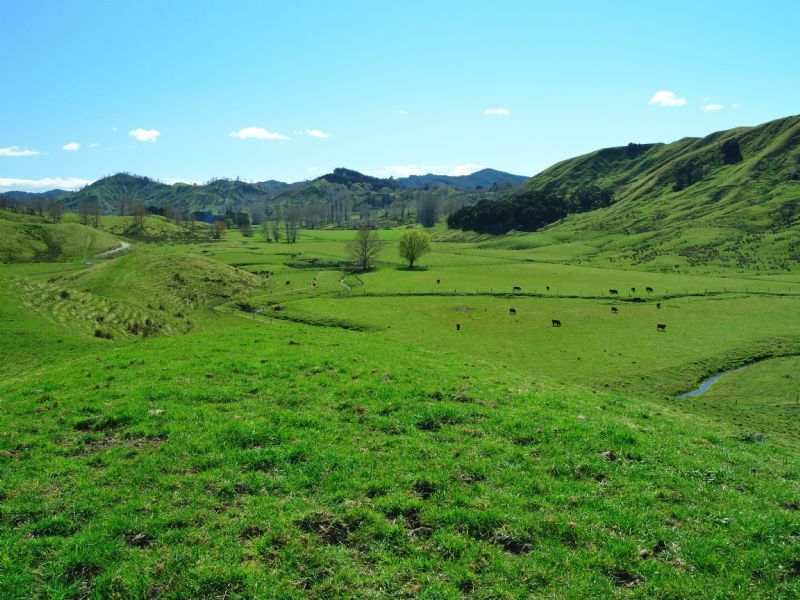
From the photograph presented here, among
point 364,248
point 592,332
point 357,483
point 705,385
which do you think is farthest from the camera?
point 364,248

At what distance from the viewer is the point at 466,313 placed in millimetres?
76812

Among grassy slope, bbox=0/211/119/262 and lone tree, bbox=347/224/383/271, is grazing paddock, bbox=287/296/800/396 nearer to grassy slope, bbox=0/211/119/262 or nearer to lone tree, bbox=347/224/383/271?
lone tree, bbox=347/224/383/271

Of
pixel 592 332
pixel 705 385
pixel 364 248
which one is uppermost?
pixel 364 248

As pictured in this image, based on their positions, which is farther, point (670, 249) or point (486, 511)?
point (670, 249)

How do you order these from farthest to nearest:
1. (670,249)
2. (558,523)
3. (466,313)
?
(670,249)
(466,313)
(558,523)

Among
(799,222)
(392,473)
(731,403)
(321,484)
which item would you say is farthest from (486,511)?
(799,222)

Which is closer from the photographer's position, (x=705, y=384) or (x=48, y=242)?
(x=705, y=384)

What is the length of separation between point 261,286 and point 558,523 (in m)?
99.4

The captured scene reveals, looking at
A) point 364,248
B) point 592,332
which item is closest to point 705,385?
point 592,332

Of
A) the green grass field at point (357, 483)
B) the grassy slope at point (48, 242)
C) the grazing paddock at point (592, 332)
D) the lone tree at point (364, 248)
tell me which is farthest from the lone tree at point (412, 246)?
the green grass field at point (357, 483)

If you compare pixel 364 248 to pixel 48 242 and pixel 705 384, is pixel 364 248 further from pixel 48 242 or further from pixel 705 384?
pixel 48 242

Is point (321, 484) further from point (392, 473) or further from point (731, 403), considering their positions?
point (731, 403)

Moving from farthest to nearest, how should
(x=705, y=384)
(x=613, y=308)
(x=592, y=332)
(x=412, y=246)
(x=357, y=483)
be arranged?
(x=412, y=246), (x=613, y=308), (x=592, y=332), (x=705, y=384), (x=357, y=483)

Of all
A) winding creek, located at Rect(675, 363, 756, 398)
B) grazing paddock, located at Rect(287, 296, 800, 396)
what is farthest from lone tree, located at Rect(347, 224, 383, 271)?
winding creek, located at Rect(675, 363, 756, 398)
